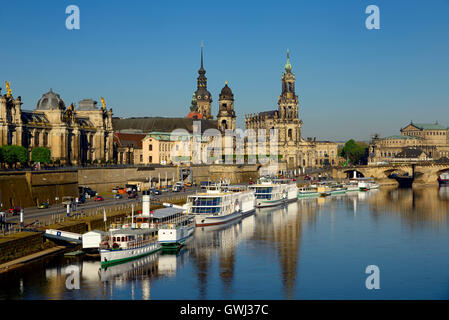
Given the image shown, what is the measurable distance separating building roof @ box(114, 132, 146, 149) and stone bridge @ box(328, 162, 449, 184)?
54904 millimetres

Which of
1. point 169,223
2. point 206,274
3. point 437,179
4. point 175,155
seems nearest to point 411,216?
point 169,223

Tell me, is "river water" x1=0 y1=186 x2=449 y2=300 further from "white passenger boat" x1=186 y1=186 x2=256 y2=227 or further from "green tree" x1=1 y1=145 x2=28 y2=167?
"green tree" x1=1 y1=145 x2=28 y2=167

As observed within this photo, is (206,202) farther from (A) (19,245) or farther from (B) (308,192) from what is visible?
(B) (308,192)

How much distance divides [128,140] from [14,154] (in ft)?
182

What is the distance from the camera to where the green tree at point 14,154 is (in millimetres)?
81438

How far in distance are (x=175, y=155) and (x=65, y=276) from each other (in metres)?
99.6

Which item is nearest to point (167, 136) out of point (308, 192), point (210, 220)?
point (308, 192)

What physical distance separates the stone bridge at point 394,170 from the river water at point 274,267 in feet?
271

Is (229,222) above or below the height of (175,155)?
below

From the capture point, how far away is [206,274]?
45969mm

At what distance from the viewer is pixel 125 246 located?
48938mm

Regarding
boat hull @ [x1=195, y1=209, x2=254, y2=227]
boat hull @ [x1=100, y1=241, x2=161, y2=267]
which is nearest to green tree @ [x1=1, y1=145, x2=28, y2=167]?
boat hull @ [x1=195, y1=209, x2=254, y2=227]

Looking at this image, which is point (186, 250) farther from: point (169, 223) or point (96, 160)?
point (96, 160)
